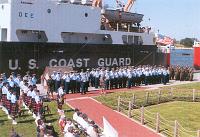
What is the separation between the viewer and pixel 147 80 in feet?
108

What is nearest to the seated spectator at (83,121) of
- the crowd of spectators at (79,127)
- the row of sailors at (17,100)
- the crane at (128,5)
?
the crowd of spectators at (79,127)

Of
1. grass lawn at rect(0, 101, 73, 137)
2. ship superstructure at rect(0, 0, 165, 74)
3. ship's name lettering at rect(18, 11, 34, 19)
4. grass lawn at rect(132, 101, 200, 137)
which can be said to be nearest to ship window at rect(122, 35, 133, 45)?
ship superstructure at rect(0, 0, 165, 74)

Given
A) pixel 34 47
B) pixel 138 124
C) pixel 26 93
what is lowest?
pixel 138 124

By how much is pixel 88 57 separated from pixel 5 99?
15.1 m

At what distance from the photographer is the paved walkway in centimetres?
1889

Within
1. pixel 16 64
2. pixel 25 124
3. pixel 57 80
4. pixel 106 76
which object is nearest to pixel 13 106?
pixel 25 124

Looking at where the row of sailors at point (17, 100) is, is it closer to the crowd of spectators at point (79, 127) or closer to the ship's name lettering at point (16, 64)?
the crowd of spectators at point (79, 127)

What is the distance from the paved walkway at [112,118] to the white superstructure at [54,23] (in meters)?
8.86

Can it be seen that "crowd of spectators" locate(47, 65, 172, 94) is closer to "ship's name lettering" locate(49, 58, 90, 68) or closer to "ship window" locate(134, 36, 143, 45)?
"ship's name lettering" locate(49, 58, 90, 68)

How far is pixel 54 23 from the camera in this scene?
1288 inches

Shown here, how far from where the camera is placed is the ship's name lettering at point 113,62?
3525cm

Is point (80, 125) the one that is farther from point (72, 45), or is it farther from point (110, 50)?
point (110, 50)

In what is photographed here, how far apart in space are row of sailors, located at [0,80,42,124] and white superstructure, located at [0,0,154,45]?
10760mm

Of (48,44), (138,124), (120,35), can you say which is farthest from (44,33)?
(138,124)
